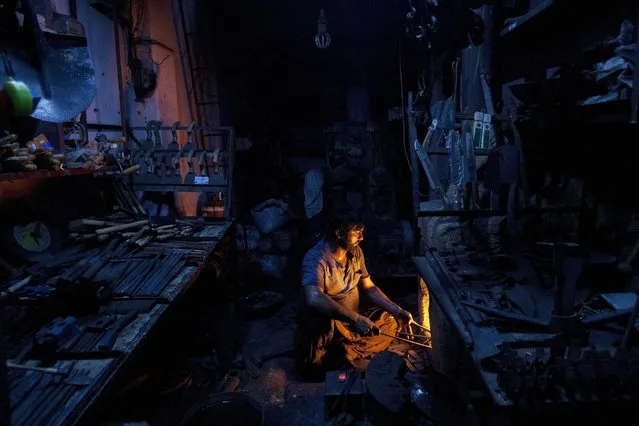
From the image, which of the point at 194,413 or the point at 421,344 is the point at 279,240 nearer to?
the point at 421,344

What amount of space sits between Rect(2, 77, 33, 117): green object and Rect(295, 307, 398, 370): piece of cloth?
4.20 meters

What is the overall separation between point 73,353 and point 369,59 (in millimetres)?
10037

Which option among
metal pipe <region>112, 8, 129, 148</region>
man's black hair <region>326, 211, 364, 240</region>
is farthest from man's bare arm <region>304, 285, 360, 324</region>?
metal pipe <region>112, 8, 129, 148</region>

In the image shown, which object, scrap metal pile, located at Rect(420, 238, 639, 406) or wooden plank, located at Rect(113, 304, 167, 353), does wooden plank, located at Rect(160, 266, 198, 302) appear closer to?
wooden plank, located at Rect(113, 304, 167, 353)

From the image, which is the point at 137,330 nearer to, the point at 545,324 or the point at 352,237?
the point at 352,237

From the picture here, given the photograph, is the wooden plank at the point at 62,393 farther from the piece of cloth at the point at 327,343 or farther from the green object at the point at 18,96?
the piece of cloth at the point at 327,343

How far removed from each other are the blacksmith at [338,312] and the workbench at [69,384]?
104 inches

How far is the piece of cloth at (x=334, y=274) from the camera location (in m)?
5.72

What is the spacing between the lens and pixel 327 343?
5637 millimetres

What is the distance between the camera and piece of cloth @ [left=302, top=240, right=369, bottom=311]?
18.8 ft

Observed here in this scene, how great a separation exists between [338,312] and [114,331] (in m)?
2.95

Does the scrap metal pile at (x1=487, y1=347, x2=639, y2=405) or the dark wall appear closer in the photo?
the scrap metal pile at (x1=487, y1=347, x2=639, y2=405)

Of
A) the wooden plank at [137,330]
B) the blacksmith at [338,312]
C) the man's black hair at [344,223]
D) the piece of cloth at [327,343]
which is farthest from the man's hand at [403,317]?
the wooden plank at [137,330]

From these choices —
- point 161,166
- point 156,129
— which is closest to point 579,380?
point 161,166
